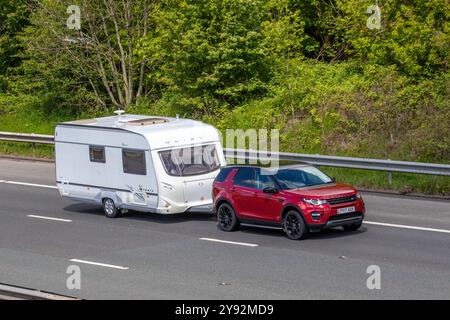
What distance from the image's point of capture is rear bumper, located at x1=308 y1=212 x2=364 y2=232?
68.4 ft

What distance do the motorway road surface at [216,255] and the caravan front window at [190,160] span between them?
121 cm

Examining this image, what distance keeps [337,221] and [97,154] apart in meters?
7.39

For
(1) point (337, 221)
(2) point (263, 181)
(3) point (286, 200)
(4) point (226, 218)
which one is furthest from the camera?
(4) point (226, 218)

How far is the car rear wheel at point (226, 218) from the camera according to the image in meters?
22.8

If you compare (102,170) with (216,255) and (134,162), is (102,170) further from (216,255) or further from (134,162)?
(216,255)

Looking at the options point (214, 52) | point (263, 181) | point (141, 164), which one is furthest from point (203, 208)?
point (214, 52)

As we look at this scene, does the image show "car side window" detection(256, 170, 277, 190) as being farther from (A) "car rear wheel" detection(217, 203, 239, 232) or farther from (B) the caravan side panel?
(B) the caravan side panel

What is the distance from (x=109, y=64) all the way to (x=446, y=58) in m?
14.0

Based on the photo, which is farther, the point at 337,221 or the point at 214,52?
the point at 214,52

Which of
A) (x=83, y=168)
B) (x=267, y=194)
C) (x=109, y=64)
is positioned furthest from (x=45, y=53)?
(x=267, y=194)

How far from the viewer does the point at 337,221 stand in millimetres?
20969

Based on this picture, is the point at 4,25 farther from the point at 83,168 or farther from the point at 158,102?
the point at 83,168

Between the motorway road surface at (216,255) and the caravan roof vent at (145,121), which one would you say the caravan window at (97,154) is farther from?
the motorway road surface at (216,255)

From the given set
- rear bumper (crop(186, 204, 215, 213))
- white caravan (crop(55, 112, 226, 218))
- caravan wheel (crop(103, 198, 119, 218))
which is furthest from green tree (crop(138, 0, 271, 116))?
rear bumper (crop(186, 204, 215, 213))
